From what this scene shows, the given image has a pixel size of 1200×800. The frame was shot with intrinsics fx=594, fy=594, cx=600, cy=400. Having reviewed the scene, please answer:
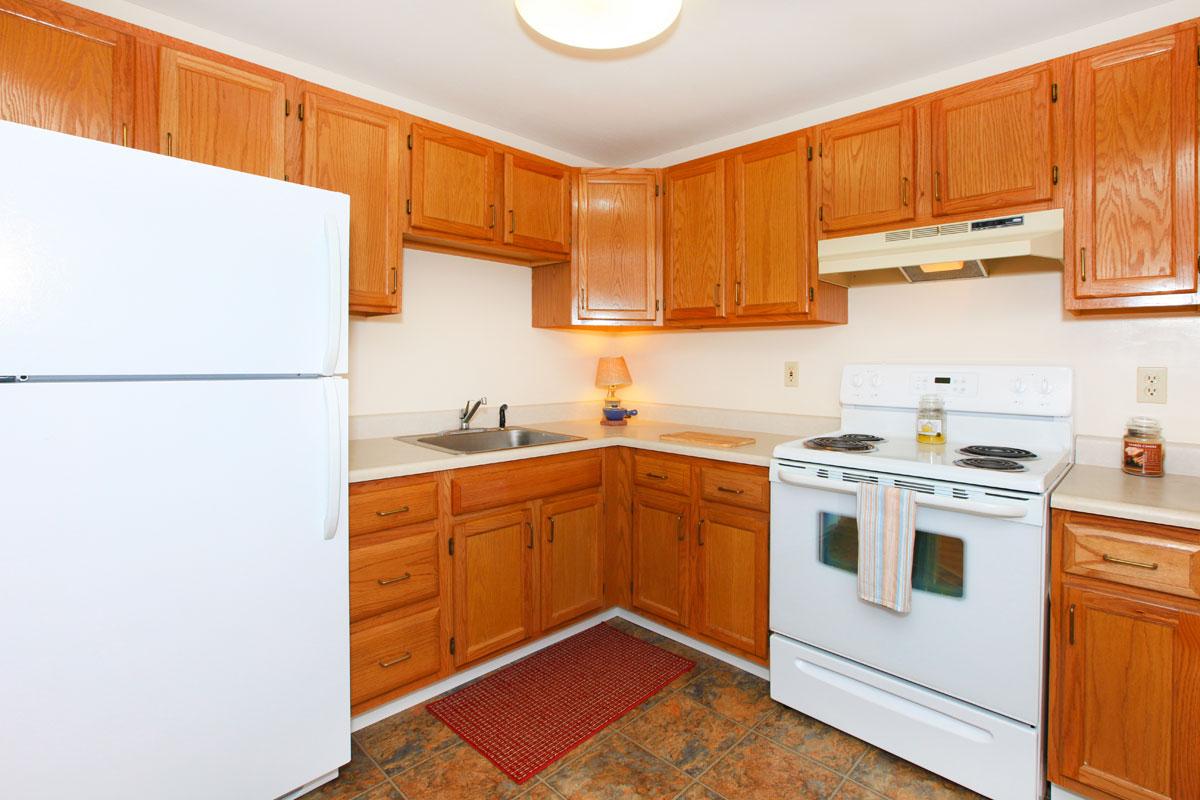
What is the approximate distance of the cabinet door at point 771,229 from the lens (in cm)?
244

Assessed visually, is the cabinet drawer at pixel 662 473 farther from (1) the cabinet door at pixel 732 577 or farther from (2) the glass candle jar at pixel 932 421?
(2) the glass candle jar at pixel 932 421

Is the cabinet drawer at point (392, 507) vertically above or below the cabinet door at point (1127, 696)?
above

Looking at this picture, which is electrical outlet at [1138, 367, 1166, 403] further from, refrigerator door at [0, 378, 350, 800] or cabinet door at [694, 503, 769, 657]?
refrigerator door at [0, 378, 350, 800]

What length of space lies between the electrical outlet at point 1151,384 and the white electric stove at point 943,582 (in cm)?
20

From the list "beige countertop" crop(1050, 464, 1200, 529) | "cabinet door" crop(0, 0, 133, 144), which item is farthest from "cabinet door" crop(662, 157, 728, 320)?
"cabinet door" crop(0, 0, 133, 144)

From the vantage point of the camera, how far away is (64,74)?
5.32 ft

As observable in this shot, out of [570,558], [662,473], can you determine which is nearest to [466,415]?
[570,558]

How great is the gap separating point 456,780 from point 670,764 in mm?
649

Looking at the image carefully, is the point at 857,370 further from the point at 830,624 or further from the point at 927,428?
the point at 830,624

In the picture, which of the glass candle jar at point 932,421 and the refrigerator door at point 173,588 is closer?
the refrigerator door at point 173,588

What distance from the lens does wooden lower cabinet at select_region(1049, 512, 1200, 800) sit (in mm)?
1425

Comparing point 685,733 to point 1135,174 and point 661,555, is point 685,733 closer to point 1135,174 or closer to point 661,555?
point 661,555

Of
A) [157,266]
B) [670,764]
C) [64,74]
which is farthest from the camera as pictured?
[670,764]

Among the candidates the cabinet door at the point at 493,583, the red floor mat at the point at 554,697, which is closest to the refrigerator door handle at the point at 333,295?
the cabinet door at the point at 493,583
